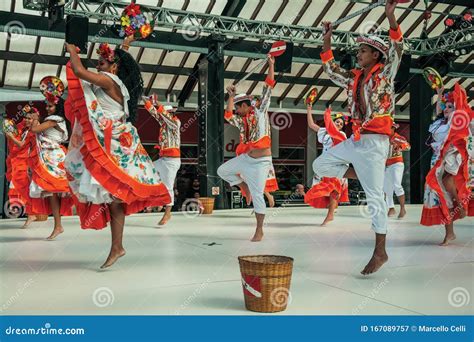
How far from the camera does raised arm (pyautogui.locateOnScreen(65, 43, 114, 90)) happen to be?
3.16 metres

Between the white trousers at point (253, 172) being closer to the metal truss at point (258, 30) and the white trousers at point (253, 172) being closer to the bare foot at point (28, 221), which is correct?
the bare foot at point (28, 221)

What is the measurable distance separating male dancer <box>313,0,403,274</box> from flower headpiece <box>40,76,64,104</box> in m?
2.70

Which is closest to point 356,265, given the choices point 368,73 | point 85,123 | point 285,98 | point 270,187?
point 368,73

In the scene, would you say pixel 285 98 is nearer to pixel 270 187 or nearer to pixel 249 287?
pixel 270 187

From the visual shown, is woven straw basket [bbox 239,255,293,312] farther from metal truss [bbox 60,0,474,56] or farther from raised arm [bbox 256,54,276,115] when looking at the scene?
metal truss [bbox 60,0,474,56]

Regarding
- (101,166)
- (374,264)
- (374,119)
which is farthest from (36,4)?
(374,264)

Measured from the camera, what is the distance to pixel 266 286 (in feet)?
7.62

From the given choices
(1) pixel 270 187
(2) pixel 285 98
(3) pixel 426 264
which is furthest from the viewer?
(2) pixel 285 98

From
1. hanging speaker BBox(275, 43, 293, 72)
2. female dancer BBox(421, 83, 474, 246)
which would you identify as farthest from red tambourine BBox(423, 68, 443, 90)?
hanging speaker BBox(275, 43, 293, 72)

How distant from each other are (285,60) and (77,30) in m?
4.34

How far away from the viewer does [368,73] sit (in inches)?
130

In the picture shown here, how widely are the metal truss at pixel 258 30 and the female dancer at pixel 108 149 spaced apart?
5.79 meters

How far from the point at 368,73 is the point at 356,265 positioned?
124 centimetres

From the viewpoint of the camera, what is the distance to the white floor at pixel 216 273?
7.97 ft
